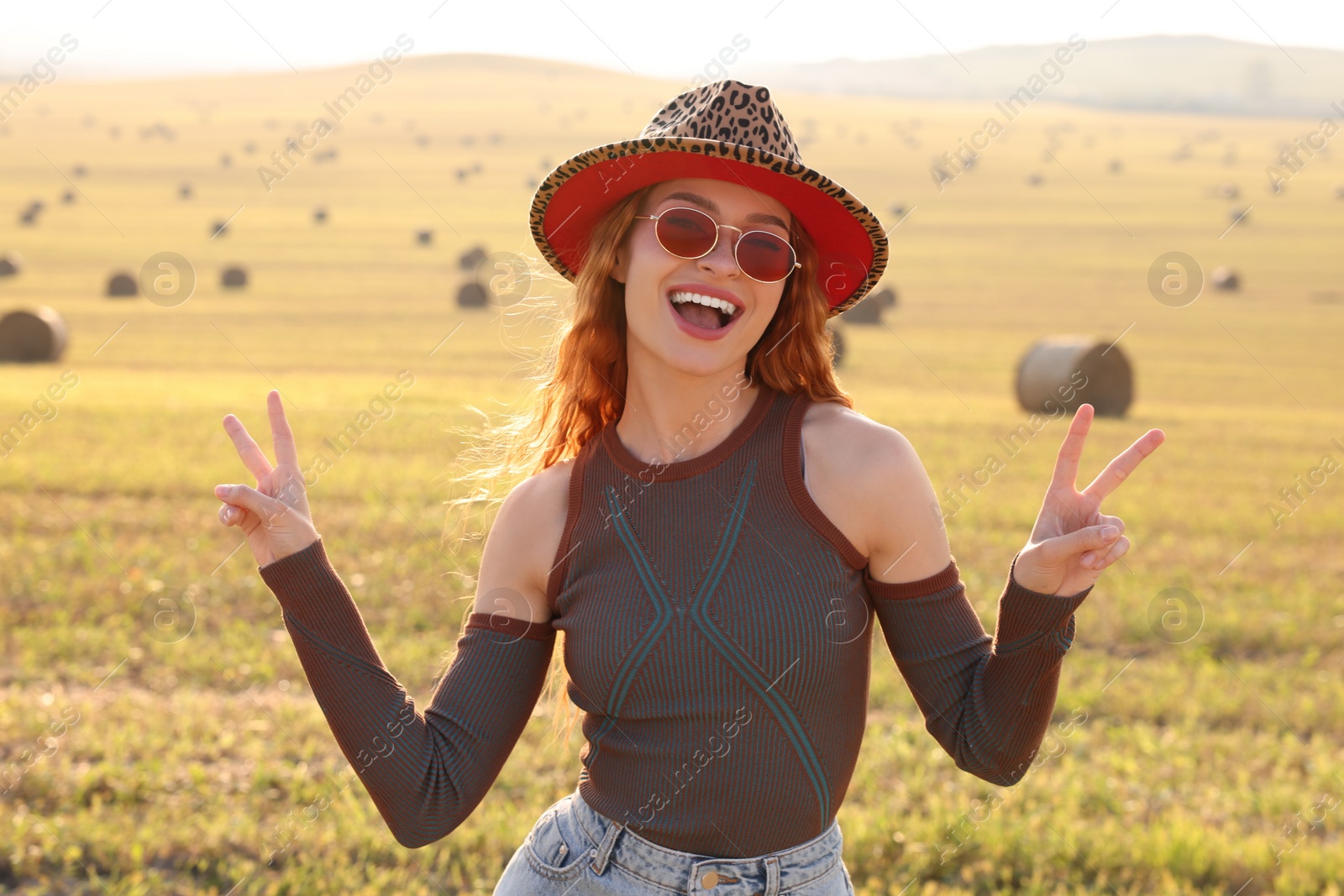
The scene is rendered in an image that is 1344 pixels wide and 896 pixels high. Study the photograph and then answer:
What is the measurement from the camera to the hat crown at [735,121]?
254 cm

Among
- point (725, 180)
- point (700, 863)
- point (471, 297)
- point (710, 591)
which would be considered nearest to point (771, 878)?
point (700, 863)

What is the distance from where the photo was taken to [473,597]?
11.7ft

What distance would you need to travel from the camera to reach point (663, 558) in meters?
2.41

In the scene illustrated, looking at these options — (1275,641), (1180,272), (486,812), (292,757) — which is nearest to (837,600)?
(486,812)

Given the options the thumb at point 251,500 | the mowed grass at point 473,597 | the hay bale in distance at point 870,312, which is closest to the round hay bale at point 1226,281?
the mowed grass at point 473,597

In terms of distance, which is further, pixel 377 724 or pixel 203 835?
pixel 203 835

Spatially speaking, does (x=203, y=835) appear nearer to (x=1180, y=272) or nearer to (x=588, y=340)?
(x=588, y=340)

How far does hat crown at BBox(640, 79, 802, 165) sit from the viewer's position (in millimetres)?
2537

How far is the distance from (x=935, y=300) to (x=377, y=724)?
112 ft

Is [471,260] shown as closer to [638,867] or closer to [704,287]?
[704,287]

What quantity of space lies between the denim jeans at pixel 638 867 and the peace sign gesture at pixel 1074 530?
624 millimetres

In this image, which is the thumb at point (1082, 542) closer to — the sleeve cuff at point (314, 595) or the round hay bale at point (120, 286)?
the sleeve cuff at point (314, 595)

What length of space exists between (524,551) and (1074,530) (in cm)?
107

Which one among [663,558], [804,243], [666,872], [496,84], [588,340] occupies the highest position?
[804,243]
